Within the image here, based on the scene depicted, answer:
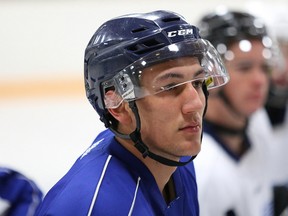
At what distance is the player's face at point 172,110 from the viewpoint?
1.61 m

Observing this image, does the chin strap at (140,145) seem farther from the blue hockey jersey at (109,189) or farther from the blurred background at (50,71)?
the blurred background at (50,71)

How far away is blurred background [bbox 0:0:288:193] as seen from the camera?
167 inches

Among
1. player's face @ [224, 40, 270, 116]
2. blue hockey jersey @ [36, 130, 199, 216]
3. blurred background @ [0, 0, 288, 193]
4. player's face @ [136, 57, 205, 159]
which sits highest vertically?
player's face @ [136, 57, 205, 159]

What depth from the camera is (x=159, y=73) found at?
161cm

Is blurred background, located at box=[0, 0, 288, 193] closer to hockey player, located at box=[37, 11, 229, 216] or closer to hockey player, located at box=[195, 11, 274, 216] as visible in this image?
hockey player, located at box=[195, 11, 274, 216]

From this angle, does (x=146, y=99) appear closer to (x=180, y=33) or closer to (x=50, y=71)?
(x=180, y=33)

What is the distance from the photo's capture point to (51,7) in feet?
20.1

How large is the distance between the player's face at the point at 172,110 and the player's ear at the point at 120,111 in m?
0.04

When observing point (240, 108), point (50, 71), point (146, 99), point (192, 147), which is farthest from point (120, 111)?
point (50, 71)

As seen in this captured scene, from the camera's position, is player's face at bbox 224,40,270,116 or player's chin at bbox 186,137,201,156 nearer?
player's chin at bbox 186,137,201,156

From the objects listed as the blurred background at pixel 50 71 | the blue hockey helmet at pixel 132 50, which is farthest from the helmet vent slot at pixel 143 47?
the blurred background at pixel 50 71

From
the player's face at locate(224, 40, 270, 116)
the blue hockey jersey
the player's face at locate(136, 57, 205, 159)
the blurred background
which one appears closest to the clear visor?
the player's face at locate(136, 57, 205, 159)

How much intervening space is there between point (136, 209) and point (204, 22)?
1631 mm

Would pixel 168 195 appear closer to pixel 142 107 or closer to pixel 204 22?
pixel 142 107
